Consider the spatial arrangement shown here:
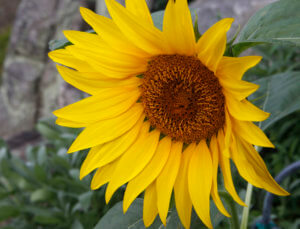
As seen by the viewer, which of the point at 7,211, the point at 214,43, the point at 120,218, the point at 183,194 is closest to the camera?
the point at 214,43

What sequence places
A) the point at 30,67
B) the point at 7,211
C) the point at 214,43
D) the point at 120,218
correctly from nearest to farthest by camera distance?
the point at 214,43 → the point at 120,218 → the point at 7,211 → the point at 30,67

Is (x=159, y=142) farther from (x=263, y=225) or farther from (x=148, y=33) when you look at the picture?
(x=263, y=225)

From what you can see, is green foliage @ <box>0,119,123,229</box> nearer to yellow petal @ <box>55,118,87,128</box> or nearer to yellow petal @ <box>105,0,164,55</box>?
yellow petal @ <box>55,118,87,128</box>

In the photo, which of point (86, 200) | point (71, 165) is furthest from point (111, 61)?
point (71, 165)

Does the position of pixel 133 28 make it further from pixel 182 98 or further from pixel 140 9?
pixel 182 98

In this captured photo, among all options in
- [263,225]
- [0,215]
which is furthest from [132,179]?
[0,215]

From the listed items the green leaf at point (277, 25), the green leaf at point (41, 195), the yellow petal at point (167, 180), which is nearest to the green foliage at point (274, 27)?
the green leaf at point (277, 25)

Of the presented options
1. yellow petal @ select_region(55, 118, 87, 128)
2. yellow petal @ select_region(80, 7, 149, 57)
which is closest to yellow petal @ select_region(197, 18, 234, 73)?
yellow petal @ select_region(80, 7, 149, 57)
